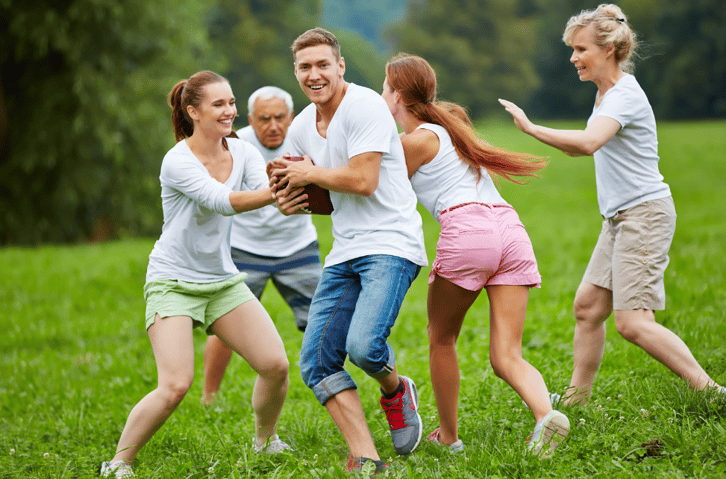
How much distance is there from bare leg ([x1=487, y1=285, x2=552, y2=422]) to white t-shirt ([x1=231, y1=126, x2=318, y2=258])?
2183mm

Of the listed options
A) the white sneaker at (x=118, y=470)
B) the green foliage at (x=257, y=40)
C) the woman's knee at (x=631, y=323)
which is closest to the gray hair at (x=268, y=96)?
the white sneaker at (x=118, y=470)

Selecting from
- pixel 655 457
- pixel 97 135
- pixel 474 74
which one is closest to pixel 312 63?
pixel 655 457

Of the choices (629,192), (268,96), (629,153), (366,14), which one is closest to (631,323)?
(629,192)

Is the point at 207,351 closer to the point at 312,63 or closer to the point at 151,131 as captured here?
the point at 312,63

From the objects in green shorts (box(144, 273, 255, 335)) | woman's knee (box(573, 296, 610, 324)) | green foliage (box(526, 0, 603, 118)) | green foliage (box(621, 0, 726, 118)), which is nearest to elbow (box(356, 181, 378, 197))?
green shorts (box(144, 273, 255, 335))

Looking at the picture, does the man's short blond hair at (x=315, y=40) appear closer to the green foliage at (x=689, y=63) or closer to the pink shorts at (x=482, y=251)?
the pink shorts at (x=482, y=251)

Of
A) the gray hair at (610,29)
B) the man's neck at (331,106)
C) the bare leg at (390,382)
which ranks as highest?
the gray hair at (610,29)

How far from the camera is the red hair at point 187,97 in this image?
4094mm

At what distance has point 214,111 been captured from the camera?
13.3ft

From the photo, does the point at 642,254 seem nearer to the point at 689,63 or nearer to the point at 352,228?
the point at 352,228

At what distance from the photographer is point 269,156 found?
5.67 m

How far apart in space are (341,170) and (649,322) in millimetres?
1878

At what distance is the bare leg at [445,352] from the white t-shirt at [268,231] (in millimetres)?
1868

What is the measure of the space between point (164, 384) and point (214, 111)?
1.52m
